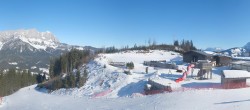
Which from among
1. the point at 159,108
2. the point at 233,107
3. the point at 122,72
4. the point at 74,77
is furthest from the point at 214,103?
the point at 74,77

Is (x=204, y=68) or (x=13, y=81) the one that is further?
(x=13, y=81)

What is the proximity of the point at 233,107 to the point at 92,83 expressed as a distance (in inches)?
→ 1568

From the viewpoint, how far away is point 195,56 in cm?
8912

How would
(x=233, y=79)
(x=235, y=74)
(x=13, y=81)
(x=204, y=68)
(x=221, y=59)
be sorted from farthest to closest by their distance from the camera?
(x=13, y=81), (x=221, y=59), (x=204, y=68), (x=235, y=74), (x=233, y=79)

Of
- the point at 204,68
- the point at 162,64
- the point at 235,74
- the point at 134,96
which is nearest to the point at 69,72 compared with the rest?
the point at 162,64

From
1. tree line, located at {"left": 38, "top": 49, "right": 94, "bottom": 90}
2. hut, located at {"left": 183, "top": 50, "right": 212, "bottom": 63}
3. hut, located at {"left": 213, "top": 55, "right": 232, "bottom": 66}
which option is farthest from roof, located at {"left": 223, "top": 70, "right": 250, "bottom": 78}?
hut, located at {"left": 183, "top": 50, "right": 212, "bottom": 63}

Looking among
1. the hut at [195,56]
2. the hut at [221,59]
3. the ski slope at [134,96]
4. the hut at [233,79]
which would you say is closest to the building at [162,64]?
the ski slope at [134,96]

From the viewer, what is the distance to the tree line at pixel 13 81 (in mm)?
102275

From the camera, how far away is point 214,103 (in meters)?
36.2

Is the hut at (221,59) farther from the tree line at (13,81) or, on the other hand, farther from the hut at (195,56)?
the tree line at (13,81)

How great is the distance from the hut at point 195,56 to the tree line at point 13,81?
5609cm

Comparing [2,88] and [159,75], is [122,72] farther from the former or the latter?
[2,88]

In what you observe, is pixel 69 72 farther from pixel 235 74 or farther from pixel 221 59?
pixel 235 74

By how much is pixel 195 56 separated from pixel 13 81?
62885 mm
